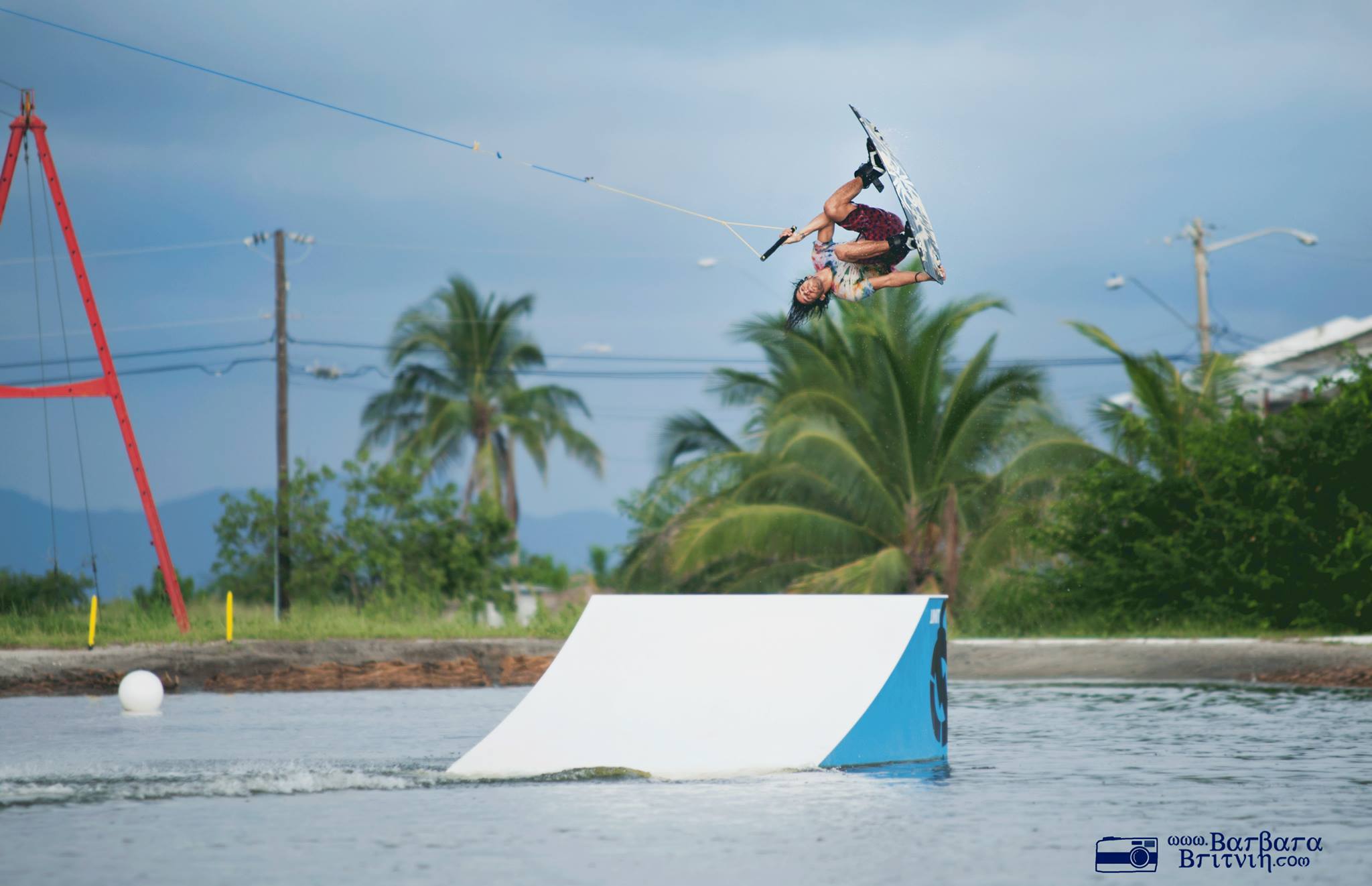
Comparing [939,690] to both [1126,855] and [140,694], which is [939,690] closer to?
[1126,855]

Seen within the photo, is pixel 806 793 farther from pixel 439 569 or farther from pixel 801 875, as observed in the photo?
pixel 439 569

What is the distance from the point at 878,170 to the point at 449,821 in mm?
4543

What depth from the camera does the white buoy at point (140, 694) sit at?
556 inches

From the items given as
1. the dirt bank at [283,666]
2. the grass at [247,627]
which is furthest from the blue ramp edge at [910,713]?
the grass at [247,627]

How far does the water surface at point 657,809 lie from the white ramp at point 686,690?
0.26m

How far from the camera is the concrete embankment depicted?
54.2 ft

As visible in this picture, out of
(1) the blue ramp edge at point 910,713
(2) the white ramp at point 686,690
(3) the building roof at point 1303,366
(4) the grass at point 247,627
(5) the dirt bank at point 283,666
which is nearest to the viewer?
(2) the white ramp at point 686,690

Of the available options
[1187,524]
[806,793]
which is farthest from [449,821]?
[1187,524]

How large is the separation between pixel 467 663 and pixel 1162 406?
10.6 m

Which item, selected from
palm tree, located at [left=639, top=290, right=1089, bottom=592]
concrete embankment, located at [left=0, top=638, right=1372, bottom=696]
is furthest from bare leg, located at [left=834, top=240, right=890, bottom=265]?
palm tree, located at [left=639, top=290, right=1089, bottom=592]

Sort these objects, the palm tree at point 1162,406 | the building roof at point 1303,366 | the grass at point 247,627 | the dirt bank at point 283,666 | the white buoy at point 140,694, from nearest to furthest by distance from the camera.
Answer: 1. the white buoy at point 140,694
2. the dirt bank at point 283,666
3. the grass at point 247,627
4. the palm tree at point 1162,406
5. the building roof at point 1303,366


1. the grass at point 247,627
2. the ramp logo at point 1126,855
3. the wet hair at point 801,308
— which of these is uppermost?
the wet hair at point 801,308

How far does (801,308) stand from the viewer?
32.7 ft

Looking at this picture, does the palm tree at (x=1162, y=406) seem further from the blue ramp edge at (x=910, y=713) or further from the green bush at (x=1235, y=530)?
the blue ramp edge at (x=910, y=713)
